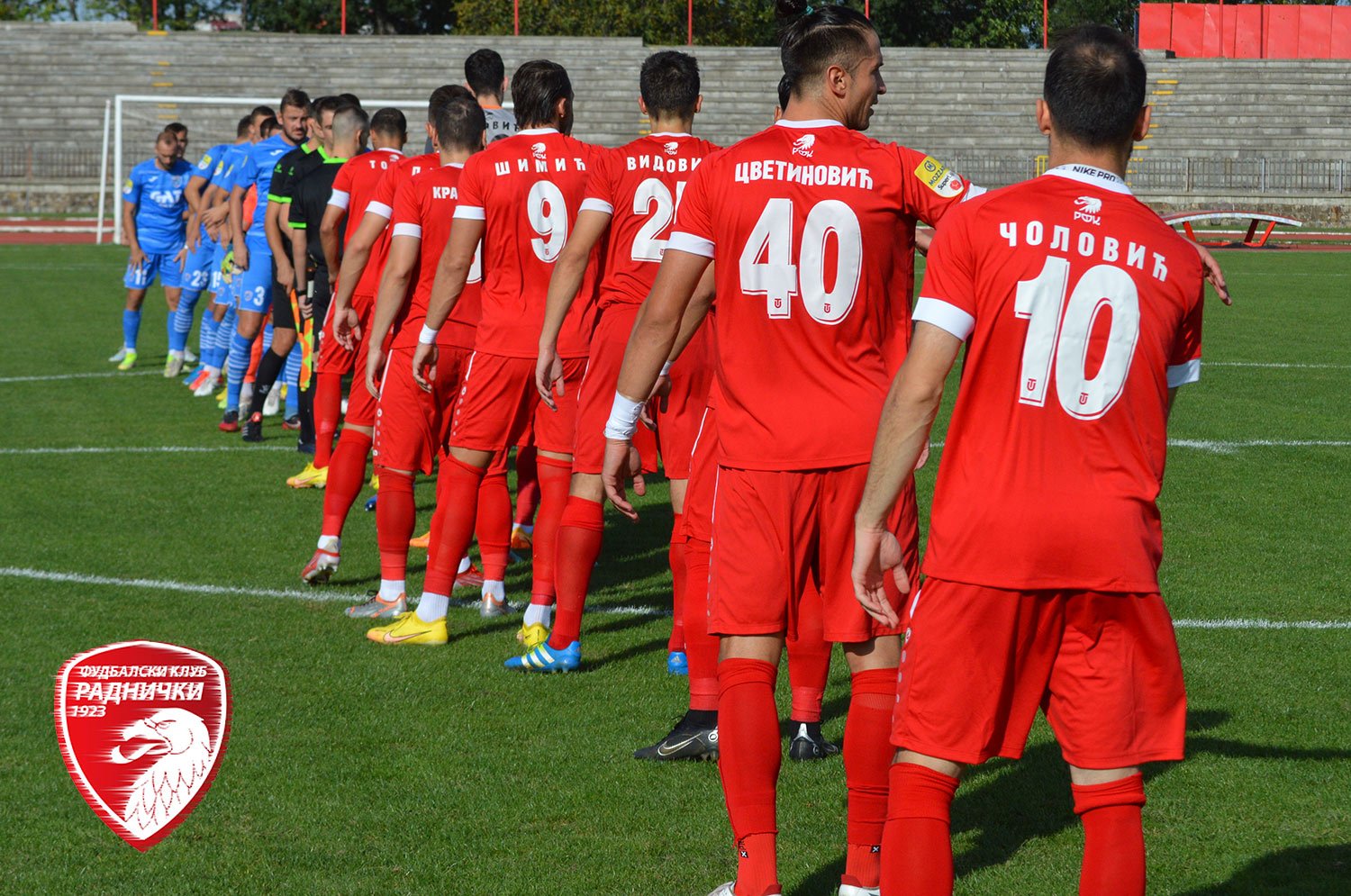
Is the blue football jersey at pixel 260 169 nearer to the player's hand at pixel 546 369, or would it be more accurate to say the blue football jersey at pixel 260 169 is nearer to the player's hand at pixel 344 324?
the player's hand at pixel 344 324

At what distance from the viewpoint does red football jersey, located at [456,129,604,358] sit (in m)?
6.12

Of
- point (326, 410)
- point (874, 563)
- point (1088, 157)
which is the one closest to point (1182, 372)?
point (1088, 157)

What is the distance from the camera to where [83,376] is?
15203mm

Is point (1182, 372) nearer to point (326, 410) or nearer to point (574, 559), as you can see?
point (574, 559)

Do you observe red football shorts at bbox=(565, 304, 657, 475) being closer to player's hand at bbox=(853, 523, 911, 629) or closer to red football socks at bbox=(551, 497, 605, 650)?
red football socks at bbox=(551, 497, 605, 650)

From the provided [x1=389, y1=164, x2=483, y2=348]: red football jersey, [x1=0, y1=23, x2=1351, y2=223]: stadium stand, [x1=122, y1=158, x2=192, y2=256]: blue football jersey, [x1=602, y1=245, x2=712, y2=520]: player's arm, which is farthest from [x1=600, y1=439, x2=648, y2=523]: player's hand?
[x1=0, y1=23, x2=1351, y2=223]: stadium stand

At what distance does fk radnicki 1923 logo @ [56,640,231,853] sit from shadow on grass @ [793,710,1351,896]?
1.71 metres

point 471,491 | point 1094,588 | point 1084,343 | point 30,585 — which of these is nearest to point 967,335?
point 1084,343

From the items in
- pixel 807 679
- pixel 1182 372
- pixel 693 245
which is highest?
pixel 693 245

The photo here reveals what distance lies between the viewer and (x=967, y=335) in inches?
118

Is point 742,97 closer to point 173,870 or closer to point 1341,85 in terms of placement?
point 1341,85

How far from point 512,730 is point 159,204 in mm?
12127

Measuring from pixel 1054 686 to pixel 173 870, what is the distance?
2532 mm

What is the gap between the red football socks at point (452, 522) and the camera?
6.50 meters
